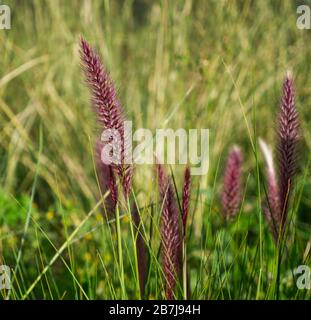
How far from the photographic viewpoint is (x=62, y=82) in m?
4.01

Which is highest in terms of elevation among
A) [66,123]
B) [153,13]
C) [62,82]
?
[153,13]

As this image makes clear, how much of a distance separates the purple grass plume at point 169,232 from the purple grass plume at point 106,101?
0.38 feet

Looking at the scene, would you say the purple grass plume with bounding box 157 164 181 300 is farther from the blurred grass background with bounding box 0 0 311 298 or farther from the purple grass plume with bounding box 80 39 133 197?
the blurred grass background with bounding box 0 0 311 298

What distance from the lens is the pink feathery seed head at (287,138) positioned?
1.49 metres

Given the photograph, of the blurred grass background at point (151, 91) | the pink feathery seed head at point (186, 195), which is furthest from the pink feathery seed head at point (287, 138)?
the blurred grass background at point (151, 91)

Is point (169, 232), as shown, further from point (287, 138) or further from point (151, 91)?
point (151, 91)

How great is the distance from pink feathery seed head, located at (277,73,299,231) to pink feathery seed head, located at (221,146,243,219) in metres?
0.38

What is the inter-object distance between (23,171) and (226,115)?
145 cm

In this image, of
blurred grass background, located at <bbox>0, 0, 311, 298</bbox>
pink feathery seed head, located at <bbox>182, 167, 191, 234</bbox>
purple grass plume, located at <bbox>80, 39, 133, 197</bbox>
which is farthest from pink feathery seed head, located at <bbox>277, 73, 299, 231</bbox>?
blurred grass background, located at <bbox>0, 0, 311, 298</bbox>

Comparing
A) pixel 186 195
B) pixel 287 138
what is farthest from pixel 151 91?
pixel 186 195

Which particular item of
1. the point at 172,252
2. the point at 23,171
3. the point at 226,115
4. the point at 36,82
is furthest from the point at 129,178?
the point at 23,171

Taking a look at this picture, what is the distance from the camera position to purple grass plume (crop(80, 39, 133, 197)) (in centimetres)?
139

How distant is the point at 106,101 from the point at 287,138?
442 mm
